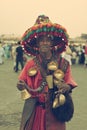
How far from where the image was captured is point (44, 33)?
15.3ft

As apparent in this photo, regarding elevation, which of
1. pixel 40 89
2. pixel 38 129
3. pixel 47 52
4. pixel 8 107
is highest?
pixel 47 52

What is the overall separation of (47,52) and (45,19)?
41 centimetres

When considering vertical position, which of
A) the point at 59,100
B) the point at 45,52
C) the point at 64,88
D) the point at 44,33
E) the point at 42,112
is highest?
the point at 44,33

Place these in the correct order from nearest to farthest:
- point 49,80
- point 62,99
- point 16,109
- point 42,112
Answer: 1. point 62,99
2. point 49,80
3. point 42,112
4. point 16,109

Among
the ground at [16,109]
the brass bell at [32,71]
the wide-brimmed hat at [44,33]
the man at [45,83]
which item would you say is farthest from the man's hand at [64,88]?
the ground at [16,109]

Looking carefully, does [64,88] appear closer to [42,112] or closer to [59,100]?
[59,100]

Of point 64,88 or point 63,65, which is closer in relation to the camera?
point 64,88

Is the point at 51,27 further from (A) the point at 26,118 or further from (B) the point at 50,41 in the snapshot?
(A) the point at 26,118

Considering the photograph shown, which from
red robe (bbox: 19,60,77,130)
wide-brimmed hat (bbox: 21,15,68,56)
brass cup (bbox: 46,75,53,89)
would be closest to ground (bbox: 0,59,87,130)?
red robe (bbox: 19,60,77,130)

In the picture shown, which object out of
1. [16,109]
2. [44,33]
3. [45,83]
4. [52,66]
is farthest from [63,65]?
[16,109]

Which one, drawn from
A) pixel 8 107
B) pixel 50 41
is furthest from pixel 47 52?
pixel 8 107

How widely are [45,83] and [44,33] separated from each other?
0.56 m

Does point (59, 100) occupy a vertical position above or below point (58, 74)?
below

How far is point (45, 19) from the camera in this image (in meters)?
4.82
